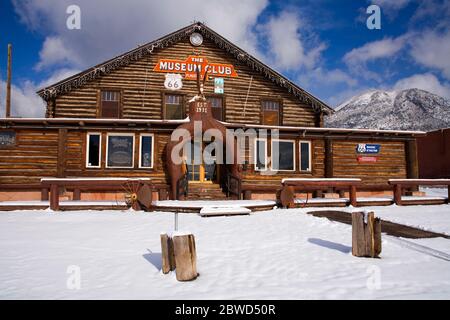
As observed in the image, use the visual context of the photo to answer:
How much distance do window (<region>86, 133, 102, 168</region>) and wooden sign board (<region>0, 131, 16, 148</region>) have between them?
3.15 meters

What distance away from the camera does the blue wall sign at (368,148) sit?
15984 mm

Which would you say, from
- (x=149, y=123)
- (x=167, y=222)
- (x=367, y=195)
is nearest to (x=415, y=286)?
(x=167, y=222)

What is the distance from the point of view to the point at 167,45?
54.4 feet

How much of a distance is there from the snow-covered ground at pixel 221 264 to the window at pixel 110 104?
8.69m

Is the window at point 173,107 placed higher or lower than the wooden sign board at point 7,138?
higher

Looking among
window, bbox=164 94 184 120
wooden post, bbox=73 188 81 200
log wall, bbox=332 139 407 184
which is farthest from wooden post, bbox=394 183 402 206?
wooden post, bbox=73 188 81 200

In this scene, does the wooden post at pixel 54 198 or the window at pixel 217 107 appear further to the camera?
the window at pixel 217 107

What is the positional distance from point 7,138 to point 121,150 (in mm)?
4906

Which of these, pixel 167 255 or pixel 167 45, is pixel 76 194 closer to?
pixel 167 45

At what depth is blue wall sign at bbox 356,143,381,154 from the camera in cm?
1598

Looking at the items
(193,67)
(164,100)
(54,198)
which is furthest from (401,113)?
(54,198)

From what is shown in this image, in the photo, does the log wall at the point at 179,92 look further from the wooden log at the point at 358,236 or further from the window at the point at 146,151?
the wooden log at the point at 358,236

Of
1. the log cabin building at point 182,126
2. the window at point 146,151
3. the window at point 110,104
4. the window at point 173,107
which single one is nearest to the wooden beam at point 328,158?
the log cabin building at point 182,126
